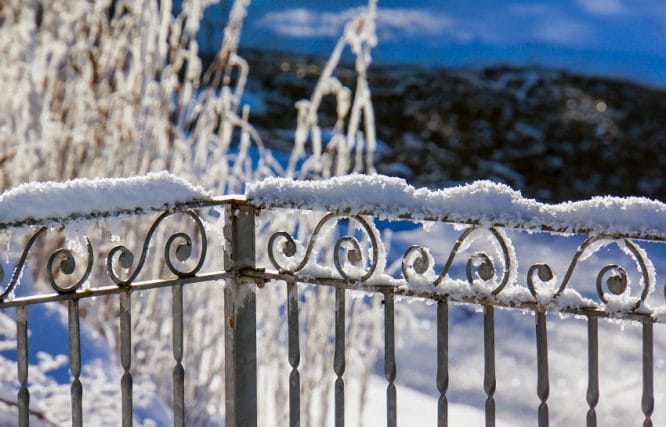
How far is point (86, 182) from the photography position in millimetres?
1836

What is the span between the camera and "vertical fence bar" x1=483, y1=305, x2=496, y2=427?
5.98 ft

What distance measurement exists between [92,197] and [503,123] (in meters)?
8.22

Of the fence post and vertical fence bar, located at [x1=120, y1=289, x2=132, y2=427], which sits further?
the fence post

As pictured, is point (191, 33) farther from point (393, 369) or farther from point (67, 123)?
point (393, 369)

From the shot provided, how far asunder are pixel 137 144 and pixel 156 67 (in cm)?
27

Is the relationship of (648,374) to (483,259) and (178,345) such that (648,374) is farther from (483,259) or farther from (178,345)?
(178,345)

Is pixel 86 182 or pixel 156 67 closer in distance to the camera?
pixel 86 182

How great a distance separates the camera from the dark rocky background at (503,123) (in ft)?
29.4

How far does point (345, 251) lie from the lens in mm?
1919

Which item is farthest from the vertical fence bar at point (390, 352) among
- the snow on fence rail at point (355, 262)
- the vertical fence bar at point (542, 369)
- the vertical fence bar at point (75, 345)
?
the vertical fence bar at point (75, 345)

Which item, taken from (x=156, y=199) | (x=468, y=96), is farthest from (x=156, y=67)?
(x=468, y=96)

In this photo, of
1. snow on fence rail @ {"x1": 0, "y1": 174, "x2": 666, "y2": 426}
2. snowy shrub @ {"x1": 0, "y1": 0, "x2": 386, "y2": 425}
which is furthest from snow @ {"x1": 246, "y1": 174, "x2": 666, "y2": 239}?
snowy shrub @ {"x1": 0, "y1": 0, "x2": 386, "y2": 425}

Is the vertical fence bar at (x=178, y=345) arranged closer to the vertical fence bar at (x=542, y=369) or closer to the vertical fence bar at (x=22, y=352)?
the vertical fence bar at (x=22, y=352)

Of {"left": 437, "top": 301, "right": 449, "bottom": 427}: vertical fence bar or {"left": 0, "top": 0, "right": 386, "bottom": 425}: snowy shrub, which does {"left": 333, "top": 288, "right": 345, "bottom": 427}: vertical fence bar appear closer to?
{"left": 437, "top": 301, "right": 449, "bottom": 427}: vertical fence bar
